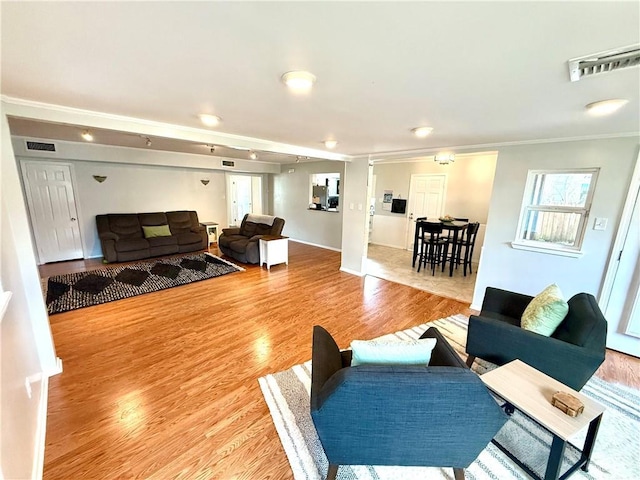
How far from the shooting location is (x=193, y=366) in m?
2.32

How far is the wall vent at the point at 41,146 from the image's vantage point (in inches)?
178

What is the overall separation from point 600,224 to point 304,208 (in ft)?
19.4

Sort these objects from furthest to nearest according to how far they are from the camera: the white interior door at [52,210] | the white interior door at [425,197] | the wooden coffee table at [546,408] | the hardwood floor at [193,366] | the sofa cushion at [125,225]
Answer: the white interior door at [425,197], the sofa cushion at [125,225], the white interior door at [52,210], the hardwood floor at [193,366], the wooden coffee table at [546,408]

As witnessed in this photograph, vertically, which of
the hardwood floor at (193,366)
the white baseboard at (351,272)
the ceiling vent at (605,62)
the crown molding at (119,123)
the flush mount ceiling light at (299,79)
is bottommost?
the hardwood floor at (193,366)

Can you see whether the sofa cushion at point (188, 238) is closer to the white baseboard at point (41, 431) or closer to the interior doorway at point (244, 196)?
the interior doorway at point (244, 196)

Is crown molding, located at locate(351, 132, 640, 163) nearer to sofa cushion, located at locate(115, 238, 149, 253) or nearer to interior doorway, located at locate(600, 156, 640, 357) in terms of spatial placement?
interior doorway, located at locate(600, 156, 640, 357)

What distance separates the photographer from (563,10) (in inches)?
35.9

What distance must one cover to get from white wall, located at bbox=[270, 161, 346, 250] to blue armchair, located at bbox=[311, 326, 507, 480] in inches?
213

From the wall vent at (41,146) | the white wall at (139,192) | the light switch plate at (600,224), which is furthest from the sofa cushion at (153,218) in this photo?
the light switch plate at (600,224)

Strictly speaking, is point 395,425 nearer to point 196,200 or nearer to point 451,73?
point 451,73

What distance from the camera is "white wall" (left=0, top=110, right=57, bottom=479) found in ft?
3.95

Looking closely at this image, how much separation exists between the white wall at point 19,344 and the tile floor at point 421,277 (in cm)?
436

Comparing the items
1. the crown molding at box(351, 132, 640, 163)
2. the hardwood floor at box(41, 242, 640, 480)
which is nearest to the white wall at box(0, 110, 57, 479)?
the hardwood floor at box(41, 242, 640, 480)

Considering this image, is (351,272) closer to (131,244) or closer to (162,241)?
(162,241)
